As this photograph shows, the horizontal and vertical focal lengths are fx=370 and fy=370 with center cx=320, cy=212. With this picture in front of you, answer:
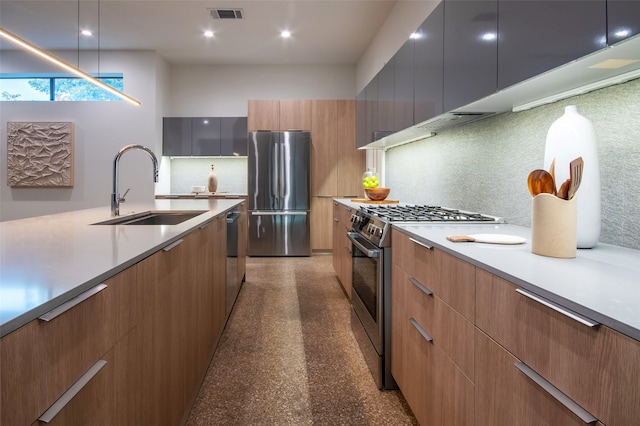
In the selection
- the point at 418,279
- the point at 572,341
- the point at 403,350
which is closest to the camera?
the point at 572,341

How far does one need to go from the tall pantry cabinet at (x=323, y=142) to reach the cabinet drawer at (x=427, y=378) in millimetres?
4000

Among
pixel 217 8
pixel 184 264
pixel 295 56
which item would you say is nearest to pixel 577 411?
pixel 184 264

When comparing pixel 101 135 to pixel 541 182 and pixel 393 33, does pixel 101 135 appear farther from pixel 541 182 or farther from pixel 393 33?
pixel 541 182

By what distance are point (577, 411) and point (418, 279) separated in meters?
0.90

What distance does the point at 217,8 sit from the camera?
4227 millimetres

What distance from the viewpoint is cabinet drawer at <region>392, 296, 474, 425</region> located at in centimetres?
114

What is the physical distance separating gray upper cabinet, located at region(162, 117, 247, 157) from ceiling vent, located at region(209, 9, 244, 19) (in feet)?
5.73

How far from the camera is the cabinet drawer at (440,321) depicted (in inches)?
43.8

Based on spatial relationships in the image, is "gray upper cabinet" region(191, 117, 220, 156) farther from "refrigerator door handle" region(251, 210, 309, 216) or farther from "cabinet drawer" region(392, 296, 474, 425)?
"cabinet drawer" region(392, 296, 474, 425)

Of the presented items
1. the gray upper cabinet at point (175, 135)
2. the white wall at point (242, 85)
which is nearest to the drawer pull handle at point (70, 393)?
the gray upper cabinet at point (175, 135)

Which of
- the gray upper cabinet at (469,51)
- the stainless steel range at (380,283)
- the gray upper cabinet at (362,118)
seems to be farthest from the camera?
the gray upper cabinet at (362,118)

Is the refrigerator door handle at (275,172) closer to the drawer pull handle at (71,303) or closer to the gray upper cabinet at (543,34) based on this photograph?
the gray upper cabinet at (543,34)

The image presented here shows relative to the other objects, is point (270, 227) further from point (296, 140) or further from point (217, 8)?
point (217, 8)

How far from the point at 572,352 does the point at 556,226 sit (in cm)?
48
